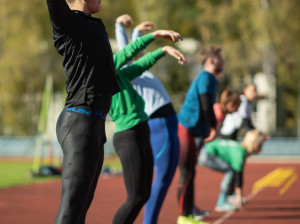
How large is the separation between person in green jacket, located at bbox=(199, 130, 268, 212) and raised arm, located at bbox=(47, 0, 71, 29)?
19.3 ft

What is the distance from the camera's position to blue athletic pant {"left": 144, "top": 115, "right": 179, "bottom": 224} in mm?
5414

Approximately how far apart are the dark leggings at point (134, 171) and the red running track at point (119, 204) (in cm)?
291

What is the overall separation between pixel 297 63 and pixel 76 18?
1262 inches

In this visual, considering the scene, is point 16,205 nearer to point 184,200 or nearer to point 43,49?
point 184,200

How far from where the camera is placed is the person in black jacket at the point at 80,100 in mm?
3373

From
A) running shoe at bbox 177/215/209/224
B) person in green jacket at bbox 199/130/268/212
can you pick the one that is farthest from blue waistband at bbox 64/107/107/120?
person in green jacket at bbox 199/130/268/212

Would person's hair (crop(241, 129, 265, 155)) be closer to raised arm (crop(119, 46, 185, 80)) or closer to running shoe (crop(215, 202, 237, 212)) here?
running shoe (crop(215, 202, 237, 212))

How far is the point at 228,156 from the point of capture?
9.06 m

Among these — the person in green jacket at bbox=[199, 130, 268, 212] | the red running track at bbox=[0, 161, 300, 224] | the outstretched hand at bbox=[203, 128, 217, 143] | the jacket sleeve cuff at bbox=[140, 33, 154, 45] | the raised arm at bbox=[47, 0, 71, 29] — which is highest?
the raised arm at bbox=[47, 0, 71, 29]

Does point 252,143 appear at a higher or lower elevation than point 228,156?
higher

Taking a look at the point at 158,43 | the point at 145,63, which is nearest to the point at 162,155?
the point at 145,63

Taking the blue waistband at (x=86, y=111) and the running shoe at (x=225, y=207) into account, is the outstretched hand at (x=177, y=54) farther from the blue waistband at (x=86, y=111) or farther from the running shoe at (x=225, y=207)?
the running shoe at (x=225, y=207)

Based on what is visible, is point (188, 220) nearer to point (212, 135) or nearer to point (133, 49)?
point (212, 135)

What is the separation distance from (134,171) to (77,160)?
1.27m
